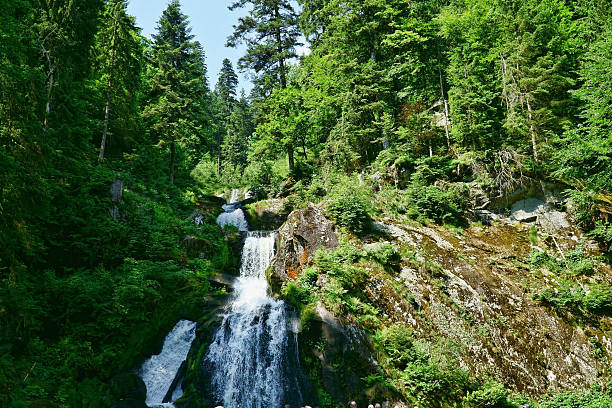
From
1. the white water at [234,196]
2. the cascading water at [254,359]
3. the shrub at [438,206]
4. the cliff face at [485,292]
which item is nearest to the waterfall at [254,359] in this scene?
the cascading water at [254,359]

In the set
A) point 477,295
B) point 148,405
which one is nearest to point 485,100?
point 477,295

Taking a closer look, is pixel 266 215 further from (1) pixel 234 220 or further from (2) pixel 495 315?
(2) pixel 495 315

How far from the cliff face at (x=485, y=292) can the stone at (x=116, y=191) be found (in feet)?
23.8

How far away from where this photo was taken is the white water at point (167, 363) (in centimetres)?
905

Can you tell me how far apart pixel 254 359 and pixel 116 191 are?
9029mm

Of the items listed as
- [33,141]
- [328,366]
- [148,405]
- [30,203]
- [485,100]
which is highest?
[485,100]

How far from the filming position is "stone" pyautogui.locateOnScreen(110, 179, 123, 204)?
12488mm

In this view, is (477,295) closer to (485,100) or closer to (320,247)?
(320,247)

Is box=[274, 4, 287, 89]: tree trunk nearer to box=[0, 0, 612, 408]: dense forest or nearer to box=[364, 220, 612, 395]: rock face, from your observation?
box=[0, 0, 612, 408]: dense forest

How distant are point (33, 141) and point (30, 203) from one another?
1.40 meters

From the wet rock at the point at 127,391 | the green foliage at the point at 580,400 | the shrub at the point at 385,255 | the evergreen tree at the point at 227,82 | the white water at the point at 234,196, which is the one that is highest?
the evergreen tree at the point at 227,82

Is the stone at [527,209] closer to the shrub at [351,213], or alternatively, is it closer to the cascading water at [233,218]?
the shrub at [351,213]

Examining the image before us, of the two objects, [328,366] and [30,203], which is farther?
[328,366]

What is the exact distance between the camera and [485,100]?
1530 centimetres
